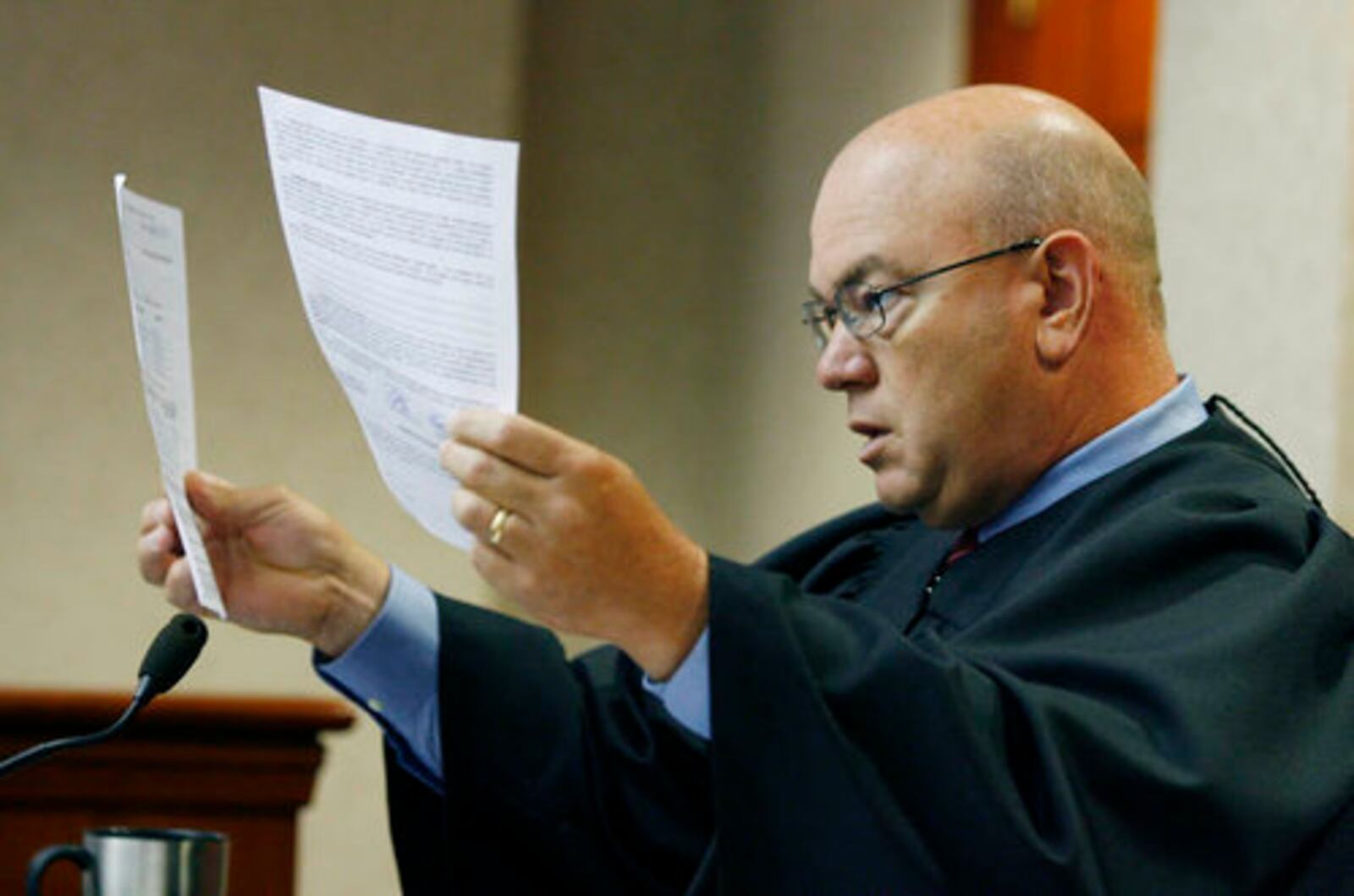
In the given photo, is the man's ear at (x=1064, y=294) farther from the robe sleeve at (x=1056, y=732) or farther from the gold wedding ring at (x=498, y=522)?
the gold wedding ring at (x=498, y=522)

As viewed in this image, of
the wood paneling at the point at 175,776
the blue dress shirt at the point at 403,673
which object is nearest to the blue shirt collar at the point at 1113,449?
the blue dress shirt at the point at 403,673

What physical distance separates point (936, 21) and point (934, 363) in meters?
2.50

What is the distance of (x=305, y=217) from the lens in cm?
171

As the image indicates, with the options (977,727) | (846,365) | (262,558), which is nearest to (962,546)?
(846,365)

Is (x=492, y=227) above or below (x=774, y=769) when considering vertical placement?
above

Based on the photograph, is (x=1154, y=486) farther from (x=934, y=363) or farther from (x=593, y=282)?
Result: (x=593, y=282)

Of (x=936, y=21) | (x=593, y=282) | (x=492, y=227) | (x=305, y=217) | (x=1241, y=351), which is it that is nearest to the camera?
(x=492, y=227)

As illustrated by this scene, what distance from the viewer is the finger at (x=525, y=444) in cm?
157

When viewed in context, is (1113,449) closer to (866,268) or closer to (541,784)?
(866,268)

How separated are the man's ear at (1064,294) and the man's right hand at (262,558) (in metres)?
0.72

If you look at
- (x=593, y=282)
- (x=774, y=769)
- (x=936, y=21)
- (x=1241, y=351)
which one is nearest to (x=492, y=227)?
(x=774, y=769)

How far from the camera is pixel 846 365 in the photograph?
7.22 ft

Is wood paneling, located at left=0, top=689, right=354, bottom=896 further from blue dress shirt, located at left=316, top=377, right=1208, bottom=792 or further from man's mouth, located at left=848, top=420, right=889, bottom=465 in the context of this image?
man's mouth, located at left=848, top=420, right=889, bottom=465

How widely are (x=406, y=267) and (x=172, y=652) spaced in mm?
431
